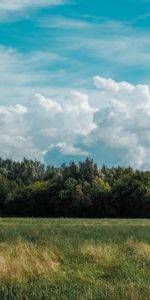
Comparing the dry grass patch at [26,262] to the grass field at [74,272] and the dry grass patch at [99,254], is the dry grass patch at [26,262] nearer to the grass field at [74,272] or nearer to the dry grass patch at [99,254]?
the grass field at [74,272]

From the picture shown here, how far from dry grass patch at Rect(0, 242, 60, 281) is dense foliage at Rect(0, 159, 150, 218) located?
255ft

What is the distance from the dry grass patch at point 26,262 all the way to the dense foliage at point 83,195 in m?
77.8

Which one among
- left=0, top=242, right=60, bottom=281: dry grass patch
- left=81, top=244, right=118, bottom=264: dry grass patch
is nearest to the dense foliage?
left=81, top=244, right=118, bottom=264: dry grass patch

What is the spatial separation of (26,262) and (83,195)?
294ft

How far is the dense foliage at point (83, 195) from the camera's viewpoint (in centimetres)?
10044

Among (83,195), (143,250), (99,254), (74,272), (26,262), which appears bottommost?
(74,272)

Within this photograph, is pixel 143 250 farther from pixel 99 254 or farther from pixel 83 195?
pixel 83 195

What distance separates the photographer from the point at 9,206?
11375 cm

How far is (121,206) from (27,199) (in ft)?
65.1

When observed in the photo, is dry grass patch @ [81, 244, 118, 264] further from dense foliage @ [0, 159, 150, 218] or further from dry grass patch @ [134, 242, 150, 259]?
dense foliage @ [0, 159, 150, 218]

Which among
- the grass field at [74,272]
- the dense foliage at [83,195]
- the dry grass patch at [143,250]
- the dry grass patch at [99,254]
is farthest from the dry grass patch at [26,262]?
the dense foliage at [83,195]

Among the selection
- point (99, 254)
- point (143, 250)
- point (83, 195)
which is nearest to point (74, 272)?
point (99, 254)

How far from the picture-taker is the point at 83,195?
346 ft

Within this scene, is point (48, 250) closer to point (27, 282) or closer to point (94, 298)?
point (27, 282)
